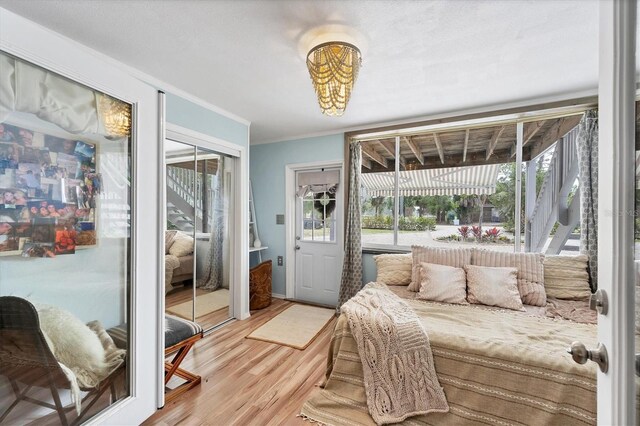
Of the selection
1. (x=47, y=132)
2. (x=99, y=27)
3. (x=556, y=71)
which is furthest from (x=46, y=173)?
(x=556, y=71)

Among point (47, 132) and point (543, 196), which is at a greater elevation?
point (47, 132)

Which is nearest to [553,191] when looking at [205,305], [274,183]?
[274,183]

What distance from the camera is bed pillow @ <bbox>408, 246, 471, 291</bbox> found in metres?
2.63

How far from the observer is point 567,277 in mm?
2387

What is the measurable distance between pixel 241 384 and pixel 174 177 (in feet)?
6.55

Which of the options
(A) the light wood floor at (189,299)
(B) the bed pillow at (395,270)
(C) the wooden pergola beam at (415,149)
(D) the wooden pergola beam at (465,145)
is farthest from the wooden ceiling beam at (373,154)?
(A) the light wood floor at (189,299)

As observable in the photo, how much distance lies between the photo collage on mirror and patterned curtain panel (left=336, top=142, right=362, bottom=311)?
8.65ft

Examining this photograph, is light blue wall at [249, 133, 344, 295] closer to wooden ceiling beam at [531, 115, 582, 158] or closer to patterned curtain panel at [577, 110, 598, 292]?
wooden ceiling beam at [531, 115, 582, 158]

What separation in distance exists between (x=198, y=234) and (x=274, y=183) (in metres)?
1.52

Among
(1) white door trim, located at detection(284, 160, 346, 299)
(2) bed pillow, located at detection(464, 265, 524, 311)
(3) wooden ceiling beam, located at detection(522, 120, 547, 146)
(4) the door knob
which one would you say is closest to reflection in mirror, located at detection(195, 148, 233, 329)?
(1) white door trim, located at detection(284, 160, 346, 299)

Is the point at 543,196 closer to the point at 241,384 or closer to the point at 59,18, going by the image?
the point at 241,384

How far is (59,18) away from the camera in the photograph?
1.59 meters

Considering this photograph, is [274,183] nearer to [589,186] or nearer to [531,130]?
[531,130]

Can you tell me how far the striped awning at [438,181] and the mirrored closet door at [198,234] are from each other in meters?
1.90
